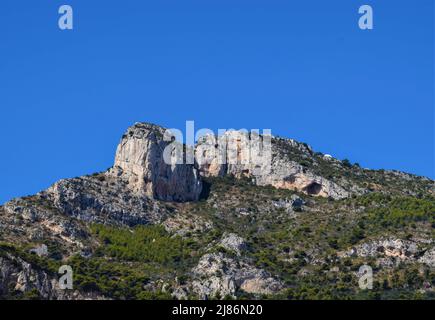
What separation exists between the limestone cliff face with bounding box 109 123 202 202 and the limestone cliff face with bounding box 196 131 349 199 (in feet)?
35.1

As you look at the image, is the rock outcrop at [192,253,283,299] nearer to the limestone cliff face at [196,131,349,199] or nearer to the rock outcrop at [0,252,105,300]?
→ the rock outcrop at [0,252,105,300]

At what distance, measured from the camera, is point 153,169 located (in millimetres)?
164125

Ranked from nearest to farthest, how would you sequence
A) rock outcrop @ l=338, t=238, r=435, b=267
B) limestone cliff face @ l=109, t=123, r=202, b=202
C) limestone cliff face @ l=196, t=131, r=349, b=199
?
1. rock outcrop @ l=338, t=238, r=435, b=267
2. limestone cliff face @ l=109, t=123, r=202, b=202
3. limestone cliff face @ l=196, t=131, r=349, b=199

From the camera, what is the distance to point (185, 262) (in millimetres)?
143000

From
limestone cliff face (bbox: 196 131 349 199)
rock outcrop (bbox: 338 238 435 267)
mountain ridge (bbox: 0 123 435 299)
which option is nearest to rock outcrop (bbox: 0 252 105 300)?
mountain ridge (bbox: 0 123 435 299)

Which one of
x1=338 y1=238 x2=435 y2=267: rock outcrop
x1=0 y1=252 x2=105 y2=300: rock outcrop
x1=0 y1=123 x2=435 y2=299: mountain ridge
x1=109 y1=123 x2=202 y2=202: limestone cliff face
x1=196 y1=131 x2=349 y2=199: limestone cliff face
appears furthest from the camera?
x1=196 y1=131 x2=349 y2=199: limestone cliff face

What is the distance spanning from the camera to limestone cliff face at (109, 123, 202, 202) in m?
164

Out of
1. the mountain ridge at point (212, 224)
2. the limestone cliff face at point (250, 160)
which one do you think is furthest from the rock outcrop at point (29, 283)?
the limestone cliff face at point (250, 160)

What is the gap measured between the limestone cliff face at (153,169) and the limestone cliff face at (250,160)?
10685mm

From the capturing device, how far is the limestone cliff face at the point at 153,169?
16400cm

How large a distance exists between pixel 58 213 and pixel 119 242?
9231mm

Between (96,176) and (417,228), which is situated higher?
(96,176)
